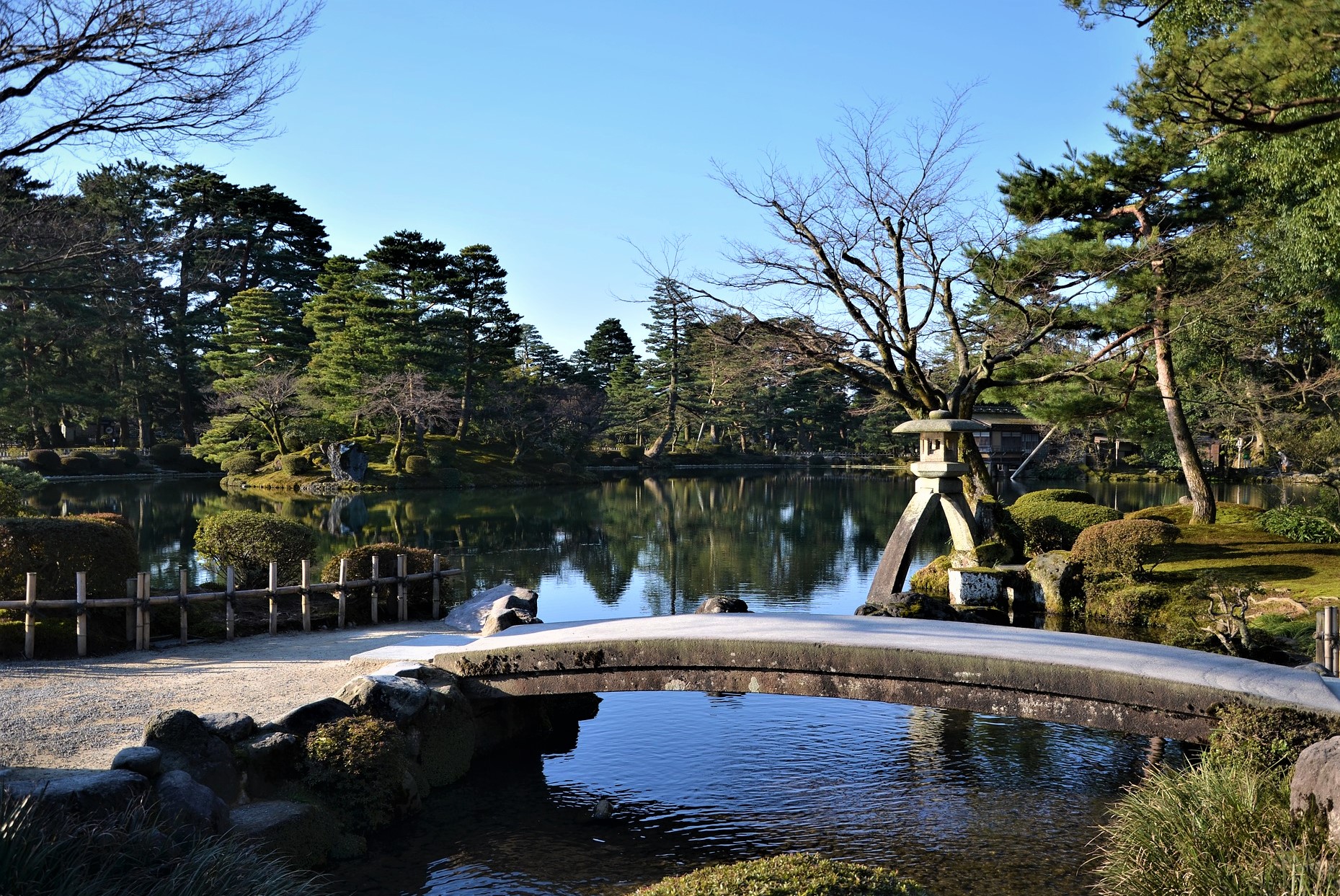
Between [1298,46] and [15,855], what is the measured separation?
1013 cm

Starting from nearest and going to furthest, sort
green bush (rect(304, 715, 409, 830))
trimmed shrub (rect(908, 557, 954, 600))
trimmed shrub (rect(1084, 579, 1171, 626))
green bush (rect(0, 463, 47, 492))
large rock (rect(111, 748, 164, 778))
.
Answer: large rock (rect(111, 748, 164, 778))
green bush (rect(304, 715, 409, 830))
trimmed shrub (rect(1084, 579, 1171, 626))
trimmed shrub (rect(908, 557, 954, 600))
green bush (rect(0, 463, 47, 492))

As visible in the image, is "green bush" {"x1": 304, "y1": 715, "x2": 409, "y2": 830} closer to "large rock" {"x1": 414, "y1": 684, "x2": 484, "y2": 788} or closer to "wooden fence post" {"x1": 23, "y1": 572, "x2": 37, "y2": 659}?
"large rock" {"x1": 414, "y1": 684, "x2": 484, "y2": 788}

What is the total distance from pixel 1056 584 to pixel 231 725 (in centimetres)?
1164

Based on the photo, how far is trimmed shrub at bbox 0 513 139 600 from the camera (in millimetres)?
9266

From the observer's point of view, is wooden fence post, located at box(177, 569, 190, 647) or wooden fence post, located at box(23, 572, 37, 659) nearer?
wooden fence post, located at box(23, 572, 37, 659)

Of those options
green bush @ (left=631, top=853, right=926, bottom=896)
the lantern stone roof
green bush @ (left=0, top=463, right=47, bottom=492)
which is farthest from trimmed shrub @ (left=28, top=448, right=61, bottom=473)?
green bush @ (left=631, top=853, right=926, bottom=896)

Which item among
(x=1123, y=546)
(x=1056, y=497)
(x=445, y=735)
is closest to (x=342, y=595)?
(x=445, y=735)

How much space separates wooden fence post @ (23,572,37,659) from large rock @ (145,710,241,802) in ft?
12.0

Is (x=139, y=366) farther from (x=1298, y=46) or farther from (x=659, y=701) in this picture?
(x=1298, y=46)

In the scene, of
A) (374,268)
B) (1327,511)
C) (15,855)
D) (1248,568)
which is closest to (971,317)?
(1248,568)

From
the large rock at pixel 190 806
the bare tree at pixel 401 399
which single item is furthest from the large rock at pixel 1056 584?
the bare tree at pixel 401 399

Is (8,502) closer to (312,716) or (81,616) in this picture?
(81,616)

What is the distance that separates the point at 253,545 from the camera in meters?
11.8

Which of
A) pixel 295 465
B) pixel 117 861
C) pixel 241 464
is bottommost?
pixel 117 861
